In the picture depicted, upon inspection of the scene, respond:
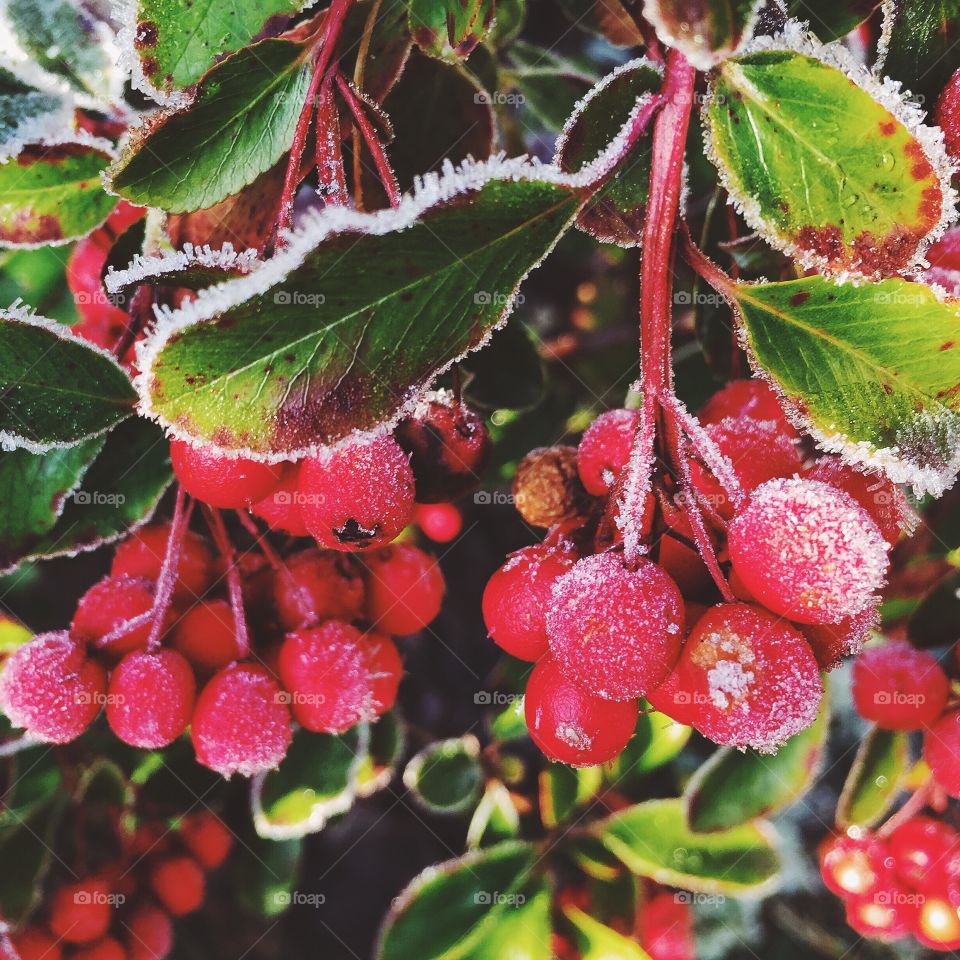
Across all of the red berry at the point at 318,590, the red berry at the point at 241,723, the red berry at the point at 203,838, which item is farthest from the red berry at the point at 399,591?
the red berry at the point at 203,838

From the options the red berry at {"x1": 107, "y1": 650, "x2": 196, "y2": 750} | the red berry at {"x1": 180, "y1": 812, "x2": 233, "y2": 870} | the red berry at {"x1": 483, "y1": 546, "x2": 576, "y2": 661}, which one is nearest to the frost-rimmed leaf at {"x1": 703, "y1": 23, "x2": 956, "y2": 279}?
the red berry at {"x1": 483, "y1": 546, "x2": 576, "y2": 661}

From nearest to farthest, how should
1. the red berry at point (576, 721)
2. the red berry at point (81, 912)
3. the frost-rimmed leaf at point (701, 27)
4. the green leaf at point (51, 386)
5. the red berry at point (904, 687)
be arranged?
the frost-rimmed leaf at point (701, 27) < the red berry at point (576, 721) < the green leaf at point (51, 386) < the red berry at point (904, 687) < the red berry at point (81, 912)

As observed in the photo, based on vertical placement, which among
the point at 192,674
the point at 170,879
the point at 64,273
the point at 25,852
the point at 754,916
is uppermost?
the point at 64,273

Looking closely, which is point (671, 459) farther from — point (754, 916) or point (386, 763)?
point (754, 916)

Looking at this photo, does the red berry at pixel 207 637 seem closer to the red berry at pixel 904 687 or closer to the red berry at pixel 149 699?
the red berry at pixel 149 699

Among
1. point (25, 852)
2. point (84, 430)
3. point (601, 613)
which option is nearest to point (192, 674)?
point (84, 430)

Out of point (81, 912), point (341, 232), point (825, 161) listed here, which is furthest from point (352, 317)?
point (81, 912)
